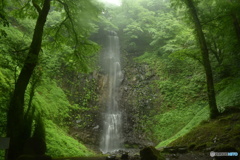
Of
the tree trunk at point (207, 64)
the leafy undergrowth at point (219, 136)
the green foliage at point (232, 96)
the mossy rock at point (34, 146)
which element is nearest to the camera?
the mossy rock at point (34, 146)

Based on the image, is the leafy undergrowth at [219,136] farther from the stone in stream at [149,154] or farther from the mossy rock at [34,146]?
the mossy rock at [34,146]

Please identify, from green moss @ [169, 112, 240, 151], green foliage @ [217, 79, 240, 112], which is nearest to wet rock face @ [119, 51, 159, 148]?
green foliage @ [217, 79, 240, 112]

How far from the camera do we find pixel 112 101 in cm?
1856

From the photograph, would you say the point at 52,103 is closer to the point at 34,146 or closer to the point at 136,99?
the point at 34,146

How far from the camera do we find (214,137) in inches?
225

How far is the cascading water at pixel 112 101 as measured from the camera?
14.1 m

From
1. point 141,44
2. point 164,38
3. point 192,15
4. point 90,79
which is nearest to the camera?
point 192,15

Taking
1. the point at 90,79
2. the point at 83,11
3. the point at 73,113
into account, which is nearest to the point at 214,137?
the point at 83,11

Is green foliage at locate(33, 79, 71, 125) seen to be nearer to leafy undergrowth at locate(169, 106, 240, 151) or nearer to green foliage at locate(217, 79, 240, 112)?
leafy undergrowth at locate(169, 106, 240, 151)

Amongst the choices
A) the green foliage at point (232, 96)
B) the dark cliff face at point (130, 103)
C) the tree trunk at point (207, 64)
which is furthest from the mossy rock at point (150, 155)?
the dark cliff face at point (130, 103)

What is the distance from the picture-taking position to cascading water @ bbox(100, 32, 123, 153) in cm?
→ 1407

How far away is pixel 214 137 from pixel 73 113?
1166 centimetres

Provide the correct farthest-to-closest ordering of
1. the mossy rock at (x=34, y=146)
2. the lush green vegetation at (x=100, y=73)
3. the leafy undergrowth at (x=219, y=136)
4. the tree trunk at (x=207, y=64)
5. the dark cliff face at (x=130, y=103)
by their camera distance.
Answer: the dark cliff face at (x=130, y=103) → the tree trunk at (x=207, y=64) → the lush green vegetation at (x=100, y=73) → the leafy undergrowth at (x=219, y=136) → the mossy rock at (x=34, y=146)

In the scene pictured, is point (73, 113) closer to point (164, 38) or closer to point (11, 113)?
point (11, 113)
